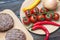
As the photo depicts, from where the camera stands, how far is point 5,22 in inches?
42.1

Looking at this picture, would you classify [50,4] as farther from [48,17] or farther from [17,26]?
[17,26]

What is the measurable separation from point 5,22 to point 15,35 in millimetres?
98

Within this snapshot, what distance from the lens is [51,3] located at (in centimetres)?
117

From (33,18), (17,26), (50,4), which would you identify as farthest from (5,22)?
(50,4)

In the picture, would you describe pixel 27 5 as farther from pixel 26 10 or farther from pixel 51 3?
pixel 51 3

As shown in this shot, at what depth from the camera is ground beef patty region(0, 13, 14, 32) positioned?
1064 millimetres

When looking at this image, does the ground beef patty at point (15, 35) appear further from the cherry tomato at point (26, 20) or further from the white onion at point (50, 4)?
the white onion at point (50, 4)

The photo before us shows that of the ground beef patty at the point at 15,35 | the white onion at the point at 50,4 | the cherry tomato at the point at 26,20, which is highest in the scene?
the white onion at the point at 50,4

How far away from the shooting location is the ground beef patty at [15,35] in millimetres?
1027

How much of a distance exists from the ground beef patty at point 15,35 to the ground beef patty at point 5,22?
39 mm

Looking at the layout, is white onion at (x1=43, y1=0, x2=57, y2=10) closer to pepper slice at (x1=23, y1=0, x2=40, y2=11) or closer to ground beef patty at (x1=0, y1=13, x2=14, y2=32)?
pepper slice at (x1=23, y1=0, x2=40, y2=11)

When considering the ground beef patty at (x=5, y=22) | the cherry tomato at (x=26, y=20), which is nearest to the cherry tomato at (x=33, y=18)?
the cherry tomato at (x=26, y=20)

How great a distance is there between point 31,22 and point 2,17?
0.19 metres

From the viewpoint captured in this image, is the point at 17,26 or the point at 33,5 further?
the point at 33,5
